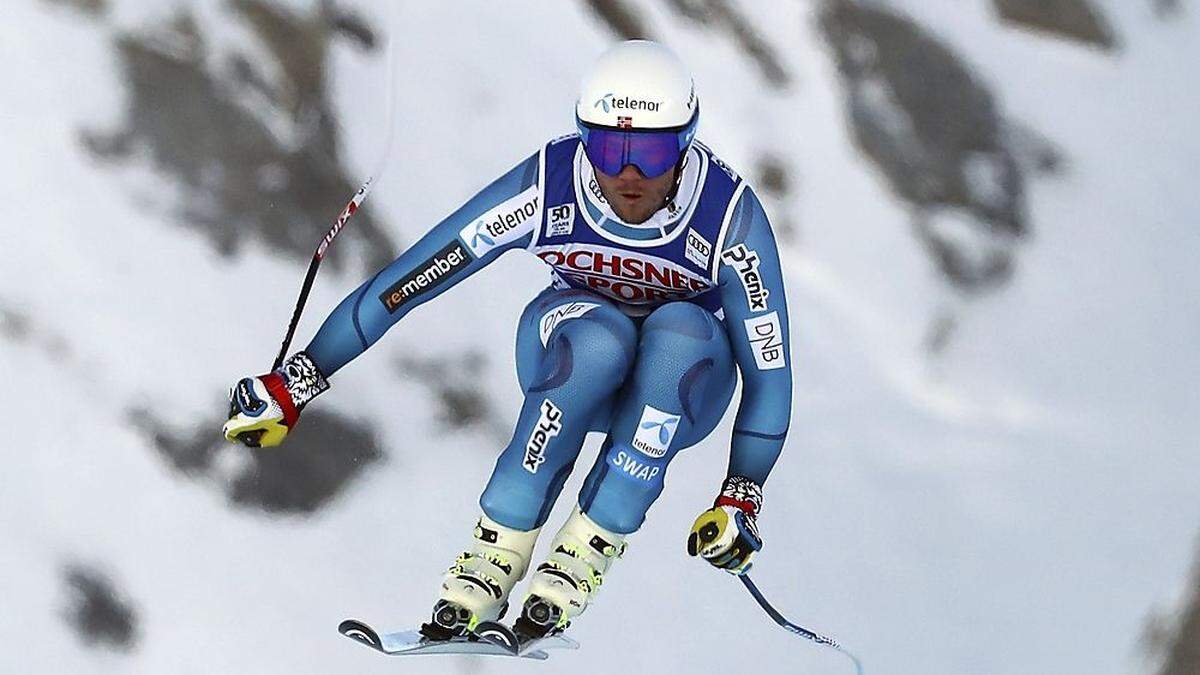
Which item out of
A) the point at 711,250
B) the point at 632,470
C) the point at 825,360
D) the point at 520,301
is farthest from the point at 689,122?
the point at 825,360

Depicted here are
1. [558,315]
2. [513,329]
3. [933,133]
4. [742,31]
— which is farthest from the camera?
[933,133]

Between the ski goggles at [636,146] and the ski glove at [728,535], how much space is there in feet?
2.74

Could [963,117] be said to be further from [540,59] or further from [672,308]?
[672,308]

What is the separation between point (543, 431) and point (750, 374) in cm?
55

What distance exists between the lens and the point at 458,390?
312 inches

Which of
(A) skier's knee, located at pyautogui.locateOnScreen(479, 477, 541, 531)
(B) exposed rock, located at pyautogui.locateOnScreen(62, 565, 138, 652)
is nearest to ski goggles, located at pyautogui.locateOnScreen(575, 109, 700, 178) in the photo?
(A) skier's knee, located at pyautogui.locateOnScreen(479, 477, 541, 531)

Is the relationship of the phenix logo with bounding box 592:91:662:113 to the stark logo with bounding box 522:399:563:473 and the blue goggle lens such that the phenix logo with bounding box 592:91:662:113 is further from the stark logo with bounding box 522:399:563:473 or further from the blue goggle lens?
the stark logo with bounding box 522:399:563:473

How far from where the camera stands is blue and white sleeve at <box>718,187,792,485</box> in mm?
4691

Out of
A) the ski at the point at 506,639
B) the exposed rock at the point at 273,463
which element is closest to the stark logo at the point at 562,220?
the ski at the point at 506,639

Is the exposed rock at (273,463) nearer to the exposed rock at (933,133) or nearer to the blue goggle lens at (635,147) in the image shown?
the exposed rock at (933,133)

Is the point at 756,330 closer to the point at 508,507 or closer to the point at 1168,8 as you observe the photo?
the point at 508,507

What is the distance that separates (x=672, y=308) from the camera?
4.71 metres

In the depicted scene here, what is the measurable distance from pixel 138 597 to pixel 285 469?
790 millimetres

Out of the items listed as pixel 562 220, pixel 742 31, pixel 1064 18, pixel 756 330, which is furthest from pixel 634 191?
pixel 1064 18
